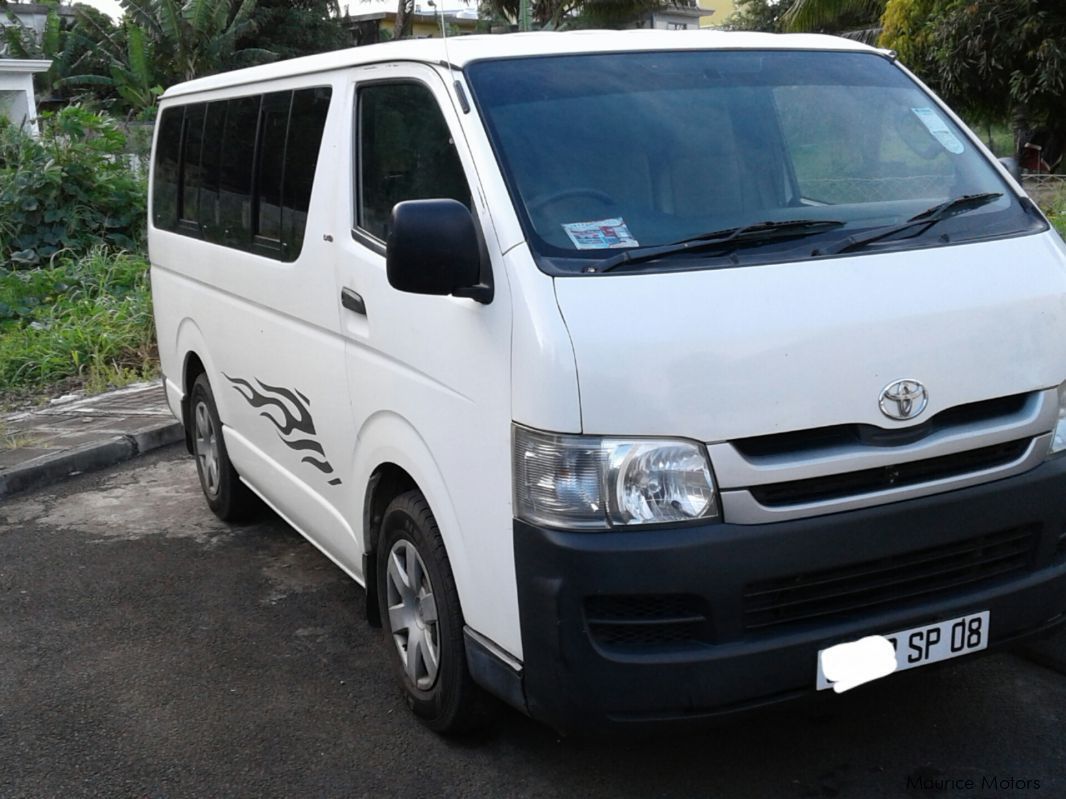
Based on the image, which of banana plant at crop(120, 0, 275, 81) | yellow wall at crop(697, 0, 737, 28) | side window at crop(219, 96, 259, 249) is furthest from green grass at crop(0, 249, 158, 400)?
yellow wall at crop(697, 0, 737, 28)

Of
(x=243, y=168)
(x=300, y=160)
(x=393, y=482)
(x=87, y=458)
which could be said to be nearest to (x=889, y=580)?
(x=393, y=482)

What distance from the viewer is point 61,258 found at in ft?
39.5

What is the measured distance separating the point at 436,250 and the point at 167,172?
12.4 ft

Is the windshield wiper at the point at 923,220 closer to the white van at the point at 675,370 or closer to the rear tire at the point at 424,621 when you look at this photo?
the white van at the point at 675,370

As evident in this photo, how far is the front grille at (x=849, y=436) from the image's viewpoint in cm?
303

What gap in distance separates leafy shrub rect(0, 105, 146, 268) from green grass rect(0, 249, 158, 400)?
320 mm

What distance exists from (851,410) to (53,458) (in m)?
5.52

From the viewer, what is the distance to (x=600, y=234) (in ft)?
11.0

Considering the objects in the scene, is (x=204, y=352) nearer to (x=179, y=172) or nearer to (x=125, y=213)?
(x=179, y=172)

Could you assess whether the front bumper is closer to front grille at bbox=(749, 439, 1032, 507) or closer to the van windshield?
front grille at bbox=(749, 439, 1032, 507)

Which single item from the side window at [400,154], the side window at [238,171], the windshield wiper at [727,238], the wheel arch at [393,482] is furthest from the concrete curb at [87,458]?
the windshield wiper at [727,238]

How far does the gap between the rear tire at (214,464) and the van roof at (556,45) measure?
7.01 ft

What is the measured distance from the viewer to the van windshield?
3.39 metres

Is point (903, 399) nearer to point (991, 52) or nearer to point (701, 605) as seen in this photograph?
point (701, 605)
